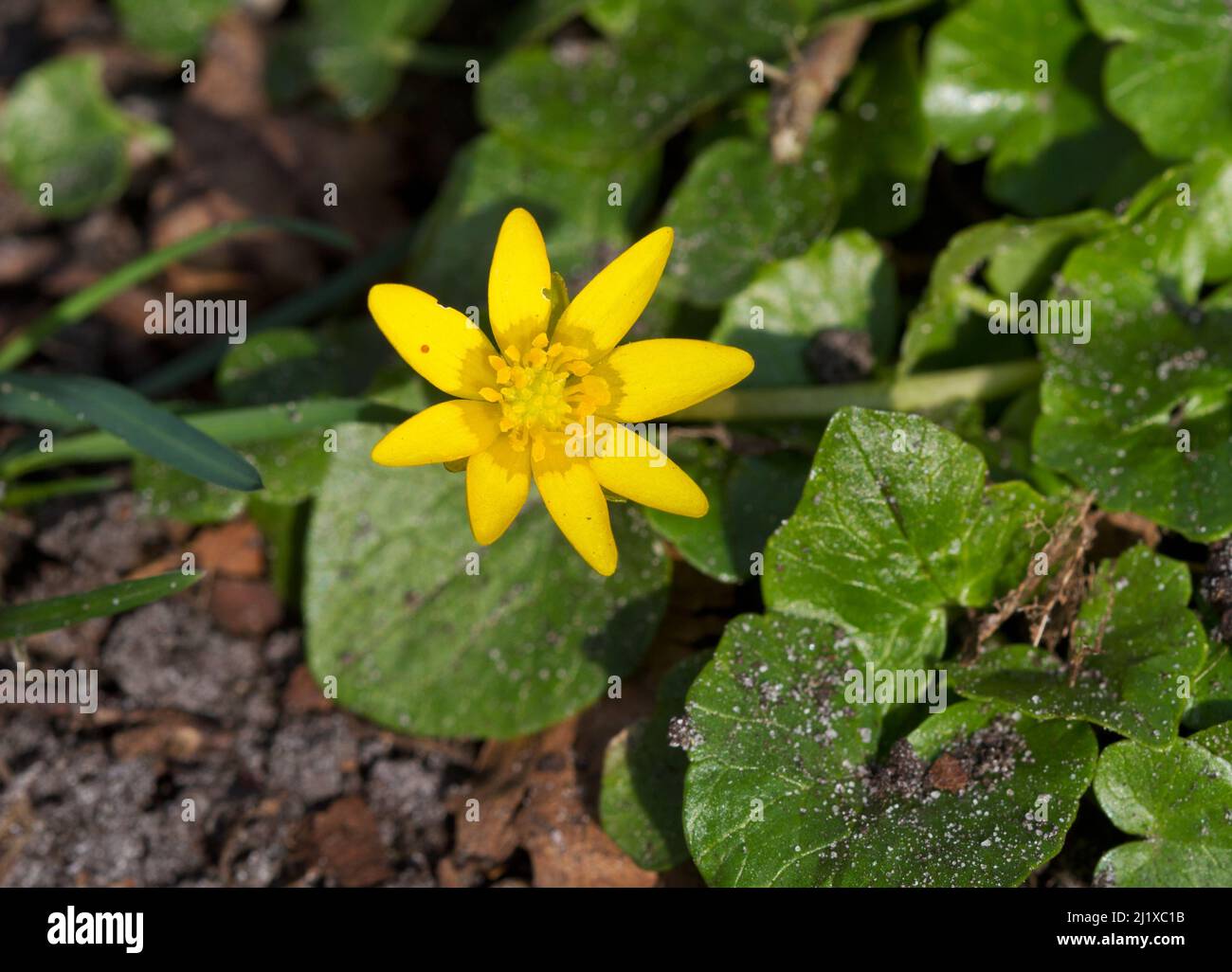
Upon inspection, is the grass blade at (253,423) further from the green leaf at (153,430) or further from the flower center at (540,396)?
the flower center at (540,396)

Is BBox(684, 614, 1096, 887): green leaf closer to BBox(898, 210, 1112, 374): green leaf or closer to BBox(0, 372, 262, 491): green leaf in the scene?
BBox(898, 210, 1112, 374): green leaf

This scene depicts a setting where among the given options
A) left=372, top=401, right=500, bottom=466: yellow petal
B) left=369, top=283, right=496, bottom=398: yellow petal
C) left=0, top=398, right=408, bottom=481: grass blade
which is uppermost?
left=369, top=283, right=496, bottom=398: yellow petal

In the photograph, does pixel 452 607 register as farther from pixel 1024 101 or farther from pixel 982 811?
pixel 1024 101

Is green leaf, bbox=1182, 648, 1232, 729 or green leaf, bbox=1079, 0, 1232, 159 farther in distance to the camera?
green leaf, bbox=1079, 0, 1232, 159

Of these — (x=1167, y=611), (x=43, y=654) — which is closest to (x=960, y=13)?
(x=1167, y=611)

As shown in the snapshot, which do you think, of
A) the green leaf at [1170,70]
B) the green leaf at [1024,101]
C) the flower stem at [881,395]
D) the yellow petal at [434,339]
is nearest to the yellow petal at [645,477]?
the yellow petal at [434,339]

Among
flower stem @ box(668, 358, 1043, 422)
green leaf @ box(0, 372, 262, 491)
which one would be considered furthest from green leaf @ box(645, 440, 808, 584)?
green leaf @ box(0, 372, 262, 491)

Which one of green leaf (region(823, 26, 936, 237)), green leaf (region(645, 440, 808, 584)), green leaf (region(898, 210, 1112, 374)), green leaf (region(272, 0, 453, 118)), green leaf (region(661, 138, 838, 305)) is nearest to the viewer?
green leaf (region(645, 440, 808, 584))
